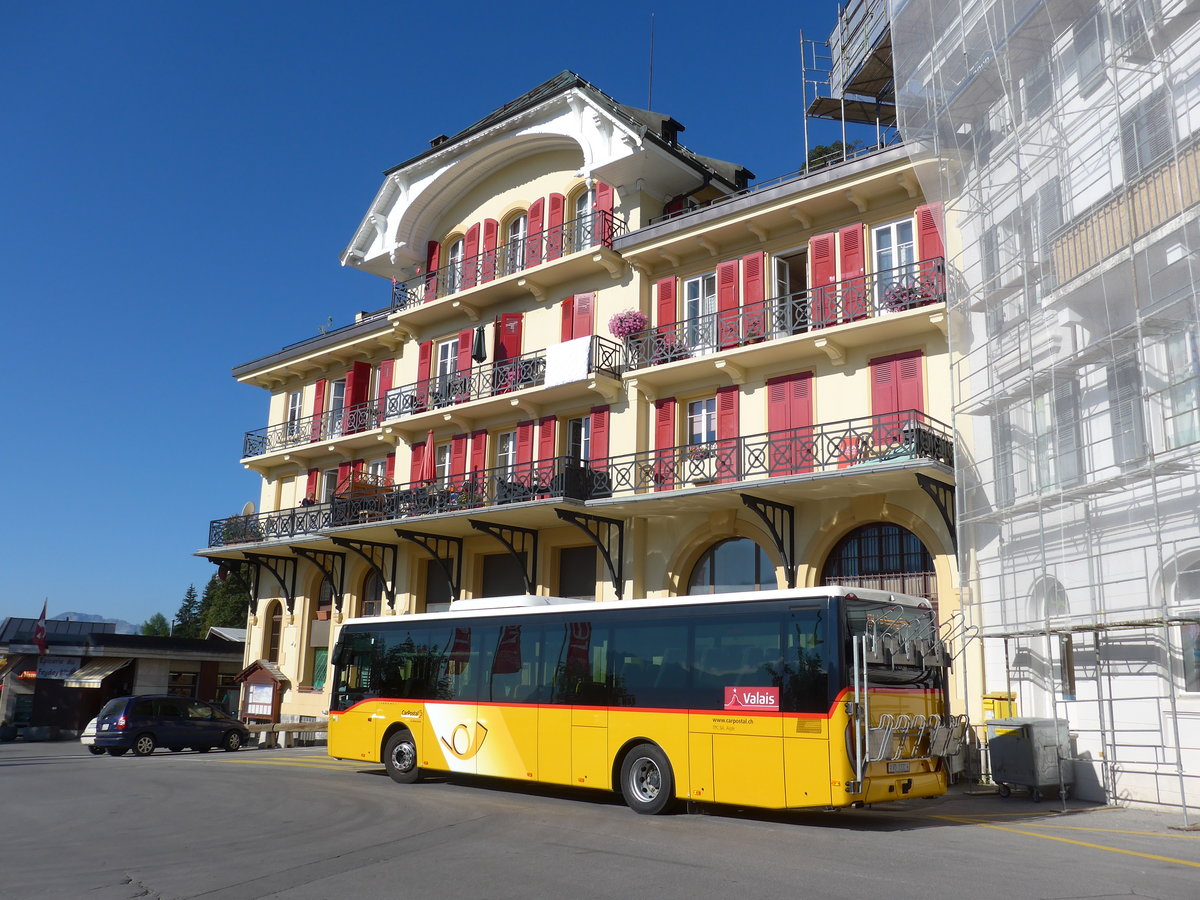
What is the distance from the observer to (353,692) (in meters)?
17.8

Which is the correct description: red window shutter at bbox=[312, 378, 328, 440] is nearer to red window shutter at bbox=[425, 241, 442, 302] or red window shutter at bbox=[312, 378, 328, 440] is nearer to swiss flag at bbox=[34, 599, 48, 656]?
red window shutter at bbox=[425, 241, 442, 302]

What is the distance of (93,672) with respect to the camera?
34875 millimetres

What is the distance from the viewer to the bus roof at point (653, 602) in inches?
469

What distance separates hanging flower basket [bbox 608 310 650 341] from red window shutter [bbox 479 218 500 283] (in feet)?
18.9

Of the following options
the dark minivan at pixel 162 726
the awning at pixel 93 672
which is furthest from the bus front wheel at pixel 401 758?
the awning at pixel 93 672

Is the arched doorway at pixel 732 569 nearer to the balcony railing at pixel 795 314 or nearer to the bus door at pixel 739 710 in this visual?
the balcony railing at pixel 795 314

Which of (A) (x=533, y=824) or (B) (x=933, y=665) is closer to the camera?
(A) (x=533, y=824)

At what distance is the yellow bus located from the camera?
11.5 m

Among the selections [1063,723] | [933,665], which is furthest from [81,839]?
[1063,723]

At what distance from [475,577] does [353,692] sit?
29.0 feet

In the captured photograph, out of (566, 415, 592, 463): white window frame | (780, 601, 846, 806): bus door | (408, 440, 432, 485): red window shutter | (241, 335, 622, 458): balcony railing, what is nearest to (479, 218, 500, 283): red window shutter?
(241, 335, 622, 458): balcony railing

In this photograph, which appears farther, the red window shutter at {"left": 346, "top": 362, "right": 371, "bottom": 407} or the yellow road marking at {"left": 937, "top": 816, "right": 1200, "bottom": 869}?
the red window shutter at {"left": 346, "top": 362, "right": 371, "bottom": 407}

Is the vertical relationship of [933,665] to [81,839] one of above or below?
above

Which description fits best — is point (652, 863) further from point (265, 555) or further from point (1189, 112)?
point (265, 555)
